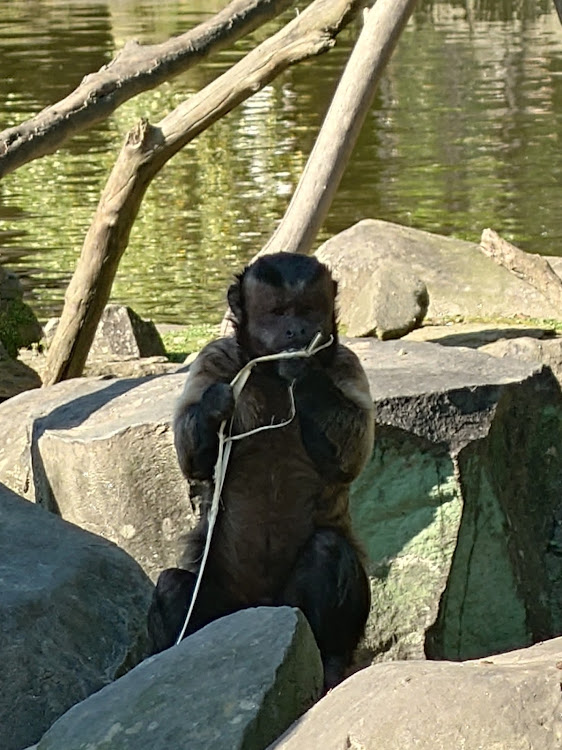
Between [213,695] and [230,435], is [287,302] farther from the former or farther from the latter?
[213,695]

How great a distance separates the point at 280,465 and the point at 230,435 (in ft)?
0.73

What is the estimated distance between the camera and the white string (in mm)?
4168

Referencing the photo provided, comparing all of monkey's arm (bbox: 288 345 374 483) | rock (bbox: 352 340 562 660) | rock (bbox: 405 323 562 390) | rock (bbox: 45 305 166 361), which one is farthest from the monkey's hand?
rock (bbox: 45 305 166 361)

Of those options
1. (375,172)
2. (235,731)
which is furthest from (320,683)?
(375,172)

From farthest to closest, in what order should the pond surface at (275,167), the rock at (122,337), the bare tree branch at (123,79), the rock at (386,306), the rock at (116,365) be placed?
the pond surface at (275,167) < the rock at (122,337) < the rock at (386,306) < the rock at (116,365) < the bare tree branch at (123,79)

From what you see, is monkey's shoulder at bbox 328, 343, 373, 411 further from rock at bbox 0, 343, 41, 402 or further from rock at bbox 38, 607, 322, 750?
rock at bbox 0, 343, 41, 402

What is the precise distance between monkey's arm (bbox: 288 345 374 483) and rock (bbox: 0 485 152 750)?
835mm

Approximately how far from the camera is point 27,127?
291 inches

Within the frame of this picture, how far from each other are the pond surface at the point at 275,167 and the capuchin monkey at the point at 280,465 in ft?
21.5

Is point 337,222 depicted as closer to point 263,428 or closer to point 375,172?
point 375,172

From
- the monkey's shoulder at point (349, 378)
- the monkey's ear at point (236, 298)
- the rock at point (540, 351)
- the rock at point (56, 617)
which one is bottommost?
the rock at point (540, 351)

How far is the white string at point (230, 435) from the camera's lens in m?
4.17

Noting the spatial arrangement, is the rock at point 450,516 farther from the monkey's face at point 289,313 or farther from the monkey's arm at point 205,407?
the monkey's face at point 289,313

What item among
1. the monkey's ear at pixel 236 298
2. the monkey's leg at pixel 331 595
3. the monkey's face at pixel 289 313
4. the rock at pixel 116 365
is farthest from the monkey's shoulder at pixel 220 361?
the rock at pixel 116 365
